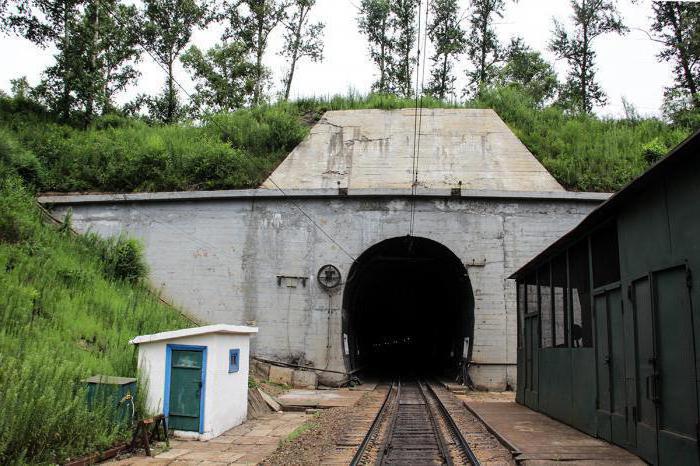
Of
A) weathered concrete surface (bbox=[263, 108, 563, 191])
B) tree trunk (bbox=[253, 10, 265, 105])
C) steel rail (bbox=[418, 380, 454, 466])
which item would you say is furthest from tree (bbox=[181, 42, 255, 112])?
steel rail (bbox=[418, 380, 454, 466])

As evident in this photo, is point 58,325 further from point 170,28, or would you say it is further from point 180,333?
point 170,28

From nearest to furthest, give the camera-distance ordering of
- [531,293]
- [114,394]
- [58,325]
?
[114,394] < [58,325] < [531,293]

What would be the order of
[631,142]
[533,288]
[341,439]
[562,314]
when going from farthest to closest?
1. [631,142]
2. [533,288]
3. [562,314]
4. [341,439]

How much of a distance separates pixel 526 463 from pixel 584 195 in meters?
12.1

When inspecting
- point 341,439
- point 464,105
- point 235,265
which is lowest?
point 341,439

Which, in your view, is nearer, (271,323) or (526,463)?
(526,463)

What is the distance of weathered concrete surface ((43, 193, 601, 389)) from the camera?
16516mm

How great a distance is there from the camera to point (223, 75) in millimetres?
30266

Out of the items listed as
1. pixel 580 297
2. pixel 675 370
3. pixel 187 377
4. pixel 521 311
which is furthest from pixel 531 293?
pixel 187 377

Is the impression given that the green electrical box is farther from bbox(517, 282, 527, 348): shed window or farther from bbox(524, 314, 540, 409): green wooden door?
bbox(517, 282, 527, 348): shed window

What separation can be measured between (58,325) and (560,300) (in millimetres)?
10224

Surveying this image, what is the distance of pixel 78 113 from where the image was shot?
2388 centimetres

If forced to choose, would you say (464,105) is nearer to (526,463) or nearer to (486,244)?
(486,244)

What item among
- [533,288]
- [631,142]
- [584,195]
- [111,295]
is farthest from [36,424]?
[631,142]
